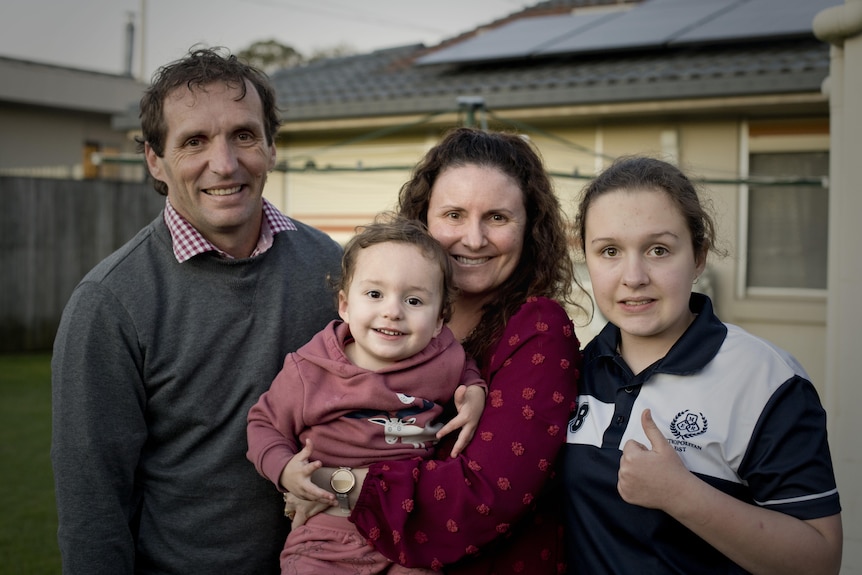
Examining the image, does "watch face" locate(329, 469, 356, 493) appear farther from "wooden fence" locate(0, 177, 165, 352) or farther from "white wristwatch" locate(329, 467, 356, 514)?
"wooden fence" locate(0, 177, 165, 352)

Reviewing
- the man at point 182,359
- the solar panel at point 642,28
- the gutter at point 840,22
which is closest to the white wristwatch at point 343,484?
the man at point 182,359

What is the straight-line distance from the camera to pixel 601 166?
808cm

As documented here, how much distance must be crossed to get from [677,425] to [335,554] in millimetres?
952

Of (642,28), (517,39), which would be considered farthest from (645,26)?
(517,39)

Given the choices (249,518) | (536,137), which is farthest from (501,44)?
(249,518)

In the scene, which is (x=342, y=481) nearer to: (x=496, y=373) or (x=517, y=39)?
(x=496, y=373)

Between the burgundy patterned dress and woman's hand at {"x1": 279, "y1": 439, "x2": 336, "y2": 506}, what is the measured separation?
10 centimetres

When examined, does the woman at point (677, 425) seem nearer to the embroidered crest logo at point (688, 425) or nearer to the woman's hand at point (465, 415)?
the embroidered crest logo at point (688, 425)

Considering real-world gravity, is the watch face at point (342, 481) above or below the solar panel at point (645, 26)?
below

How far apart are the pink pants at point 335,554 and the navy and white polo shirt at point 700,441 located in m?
0.49

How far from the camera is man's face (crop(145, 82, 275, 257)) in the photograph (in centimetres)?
258

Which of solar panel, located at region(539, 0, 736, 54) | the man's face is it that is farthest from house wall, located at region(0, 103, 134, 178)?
the man's face

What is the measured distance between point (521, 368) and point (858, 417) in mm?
1381

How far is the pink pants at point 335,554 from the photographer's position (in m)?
2.20
